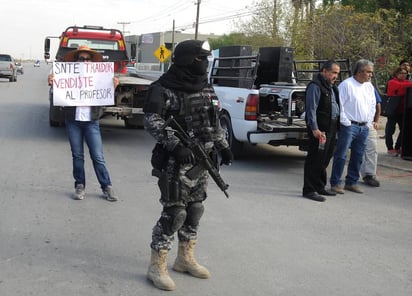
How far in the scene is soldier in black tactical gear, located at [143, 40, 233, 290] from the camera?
3.94m

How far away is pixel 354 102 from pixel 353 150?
2.40ft

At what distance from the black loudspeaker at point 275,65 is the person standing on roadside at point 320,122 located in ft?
9.73

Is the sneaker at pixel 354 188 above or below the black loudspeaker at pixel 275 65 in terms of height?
below

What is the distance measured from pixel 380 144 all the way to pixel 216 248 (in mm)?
8333

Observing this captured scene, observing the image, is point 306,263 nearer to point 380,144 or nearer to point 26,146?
point 26,146

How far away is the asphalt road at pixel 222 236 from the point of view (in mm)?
4156

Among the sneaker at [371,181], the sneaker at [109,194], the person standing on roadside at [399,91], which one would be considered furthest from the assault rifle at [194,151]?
the person standing on roadside at [399,91]

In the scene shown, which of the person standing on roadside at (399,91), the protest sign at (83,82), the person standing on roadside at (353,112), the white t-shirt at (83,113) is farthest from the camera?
the person standing on roadside at (399,91)

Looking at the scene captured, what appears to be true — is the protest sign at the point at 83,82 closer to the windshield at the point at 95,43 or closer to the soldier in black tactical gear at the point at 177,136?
the soldier in black tactical gear at the point at 177,136

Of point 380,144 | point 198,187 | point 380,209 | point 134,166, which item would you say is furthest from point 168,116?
point 380,144

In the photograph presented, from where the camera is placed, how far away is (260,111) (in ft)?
31.2

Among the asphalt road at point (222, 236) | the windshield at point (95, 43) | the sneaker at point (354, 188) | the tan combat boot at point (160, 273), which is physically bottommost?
the asphalt road at point (222, 236)

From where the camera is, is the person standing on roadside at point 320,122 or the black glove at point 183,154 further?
the person standing on roadside at point 320,122

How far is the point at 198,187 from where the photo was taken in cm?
410
